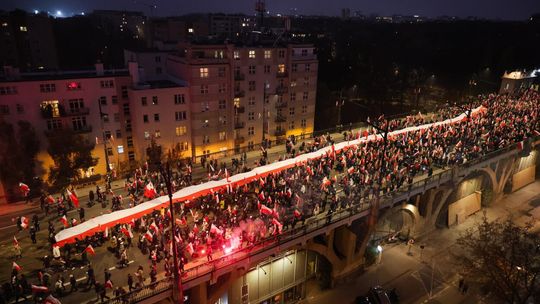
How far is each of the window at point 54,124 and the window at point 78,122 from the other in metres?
1.24

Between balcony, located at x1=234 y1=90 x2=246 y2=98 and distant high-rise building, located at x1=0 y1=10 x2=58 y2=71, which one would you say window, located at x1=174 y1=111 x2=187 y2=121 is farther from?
distant high-rise building, located at x1=0 y1=10 x2=58 y2=71

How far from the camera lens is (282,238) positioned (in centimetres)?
2527

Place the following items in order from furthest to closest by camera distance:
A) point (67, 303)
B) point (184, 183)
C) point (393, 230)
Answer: point (393, 230) < point (184, 183) < point (67, 303)

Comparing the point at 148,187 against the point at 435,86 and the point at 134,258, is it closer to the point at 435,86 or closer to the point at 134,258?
the point at 134,258

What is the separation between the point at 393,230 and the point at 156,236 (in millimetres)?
25222

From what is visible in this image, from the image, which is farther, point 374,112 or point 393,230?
point 374,112

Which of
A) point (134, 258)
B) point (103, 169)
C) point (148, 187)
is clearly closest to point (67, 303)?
point (134, 258)

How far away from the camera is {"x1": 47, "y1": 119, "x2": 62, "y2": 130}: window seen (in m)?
37.8

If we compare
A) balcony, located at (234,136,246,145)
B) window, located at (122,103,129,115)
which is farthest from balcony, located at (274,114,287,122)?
window, located at (122,103,129,115)

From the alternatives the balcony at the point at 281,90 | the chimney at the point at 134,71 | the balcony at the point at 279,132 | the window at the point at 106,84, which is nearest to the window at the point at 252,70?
the balcony at the point at 281,90

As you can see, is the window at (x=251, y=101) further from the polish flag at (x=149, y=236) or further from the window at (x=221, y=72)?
the polish flag at (x=149, y=236)

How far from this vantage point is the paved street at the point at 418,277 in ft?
104

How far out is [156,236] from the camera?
76.8 feet

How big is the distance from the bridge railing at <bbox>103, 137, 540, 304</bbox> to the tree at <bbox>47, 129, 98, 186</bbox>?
1865cm
